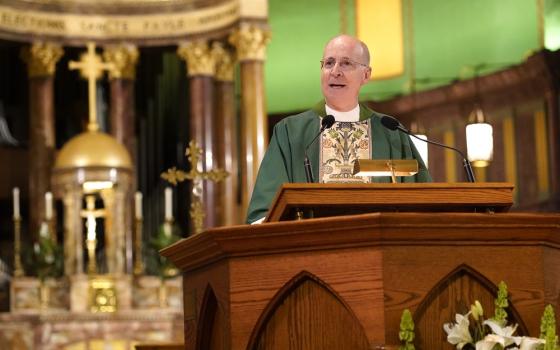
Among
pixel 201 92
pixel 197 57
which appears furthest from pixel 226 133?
pixel 197 57

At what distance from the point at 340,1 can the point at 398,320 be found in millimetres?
13530

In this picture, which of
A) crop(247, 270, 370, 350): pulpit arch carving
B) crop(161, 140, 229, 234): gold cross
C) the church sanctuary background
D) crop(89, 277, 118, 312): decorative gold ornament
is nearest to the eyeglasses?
crop(247, 270, 370, 350): pulpit arch carving

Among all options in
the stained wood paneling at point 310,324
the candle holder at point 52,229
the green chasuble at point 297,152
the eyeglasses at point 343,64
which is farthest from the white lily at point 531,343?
the candle holder at point 52,229

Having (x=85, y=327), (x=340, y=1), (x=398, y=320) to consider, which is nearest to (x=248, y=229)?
(x=398, y=320)

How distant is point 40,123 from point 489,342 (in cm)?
1221

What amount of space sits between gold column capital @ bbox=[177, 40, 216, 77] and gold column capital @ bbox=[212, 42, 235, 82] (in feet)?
0.37

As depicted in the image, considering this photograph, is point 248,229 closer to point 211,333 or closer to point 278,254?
point 278,254

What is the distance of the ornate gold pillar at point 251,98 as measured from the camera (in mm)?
15078

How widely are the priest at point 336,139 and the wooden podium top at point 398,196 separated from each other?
2.78ft

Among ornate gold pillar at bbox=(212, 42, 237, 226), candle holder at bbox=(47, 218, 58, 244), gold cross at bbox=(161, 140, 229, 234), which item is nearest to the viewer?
gold cross at bbox=(161, 140, 229, 234)

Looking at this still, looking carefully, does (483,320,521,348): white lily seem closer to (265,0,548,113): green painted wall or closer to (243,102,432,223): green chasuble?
(243,102,432,223): green chasuble

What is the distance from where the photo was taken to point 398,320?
149 inches

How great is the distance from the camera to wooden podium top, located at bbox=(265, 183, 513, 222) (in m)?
4.03

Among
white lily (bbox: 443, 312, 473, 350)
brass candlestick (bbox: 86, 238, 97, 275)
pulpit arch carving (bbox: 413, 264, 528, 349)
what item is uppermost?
brass candlestick (bbox: 86, 238, 97, 275)
